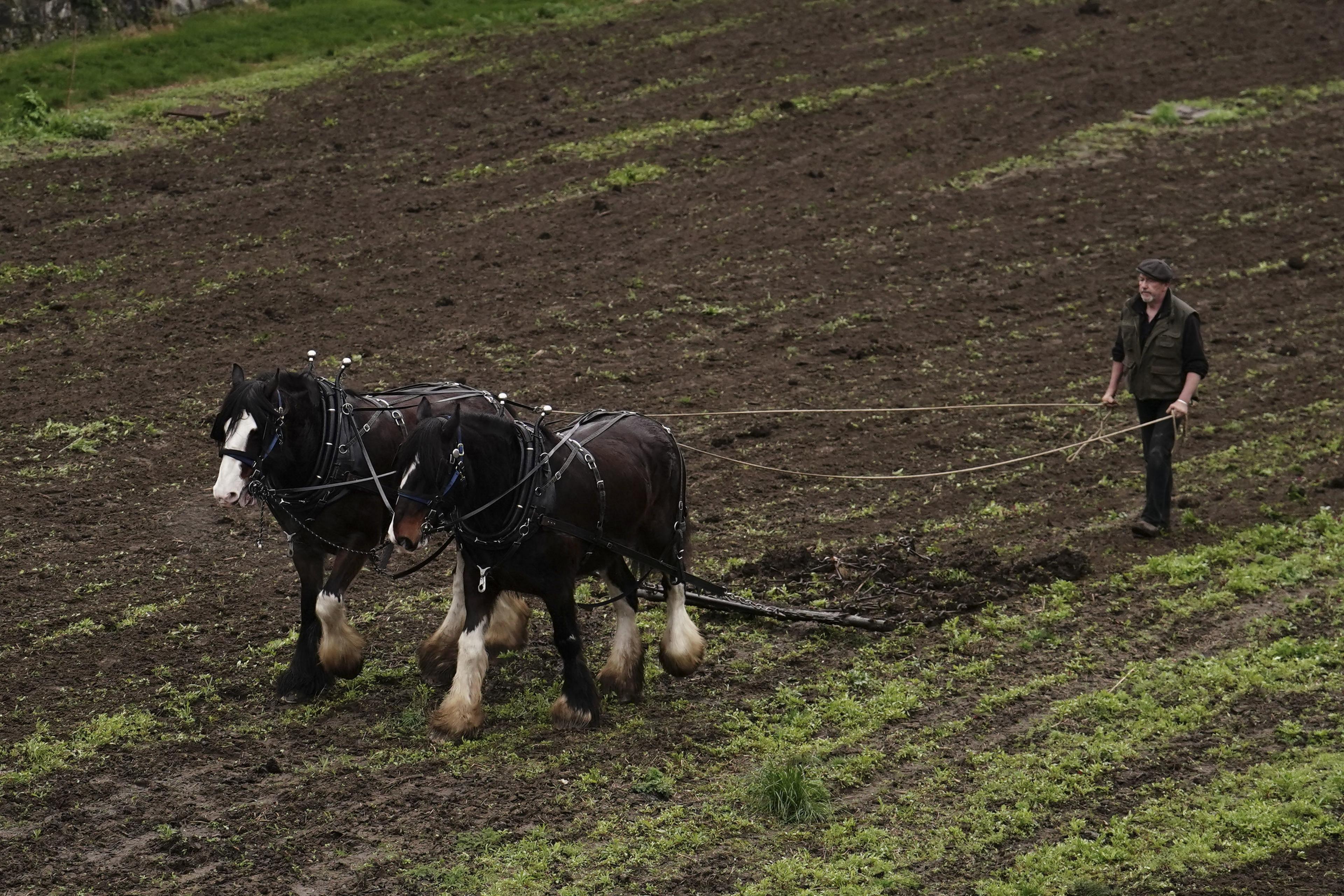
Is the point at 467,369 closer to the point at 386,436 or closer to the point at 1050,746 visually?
the point at 386,436

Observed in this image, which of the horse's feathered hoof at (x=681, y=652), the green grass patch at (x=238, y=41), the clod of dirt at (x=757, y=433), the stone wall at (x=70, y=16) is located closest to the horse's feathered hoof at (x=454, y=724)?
the horse's feathered hoof at (x=681, y=652)

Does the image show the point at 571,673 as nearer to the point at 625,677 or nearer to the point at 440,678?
the point at 625,677

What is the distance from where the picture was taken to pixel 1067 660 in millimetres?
8750

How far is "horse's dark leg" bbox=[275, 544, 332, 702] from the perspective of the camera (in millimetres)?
8492

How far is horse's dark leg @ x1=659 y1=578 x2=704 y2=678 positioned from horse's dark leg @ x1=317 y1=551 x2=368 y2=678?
181cm

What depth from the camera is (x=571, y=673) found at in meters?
8.11

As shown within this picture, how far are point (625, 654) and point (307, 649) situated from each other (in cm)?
186

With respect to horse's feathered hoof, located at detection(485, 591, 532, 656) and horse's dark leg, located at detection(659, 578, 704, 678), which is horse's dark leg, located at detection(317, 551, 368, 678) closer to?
horse's feathered hoof, located at detection(485, 591, 532, 656)

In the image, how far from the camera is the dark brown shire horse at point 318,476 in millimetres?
7996

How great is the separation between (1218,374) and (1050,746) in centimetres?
679

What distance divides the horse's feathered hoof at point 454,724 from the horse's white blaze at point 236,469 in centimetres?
159

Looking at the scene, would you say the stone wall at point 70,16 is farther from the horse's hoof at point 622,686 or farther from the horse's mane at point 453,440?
the horse's hoof at point 622,686

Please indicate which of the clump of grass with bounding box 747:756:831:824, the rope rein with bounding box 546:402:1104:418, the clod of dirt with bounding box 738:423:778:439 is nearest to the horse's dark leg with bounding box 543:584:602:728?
the clump of grass with bounding box 747:756:831:824

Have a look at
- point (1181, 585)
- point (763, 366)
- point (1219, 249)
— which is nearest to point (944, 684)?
point (1181, 585)
